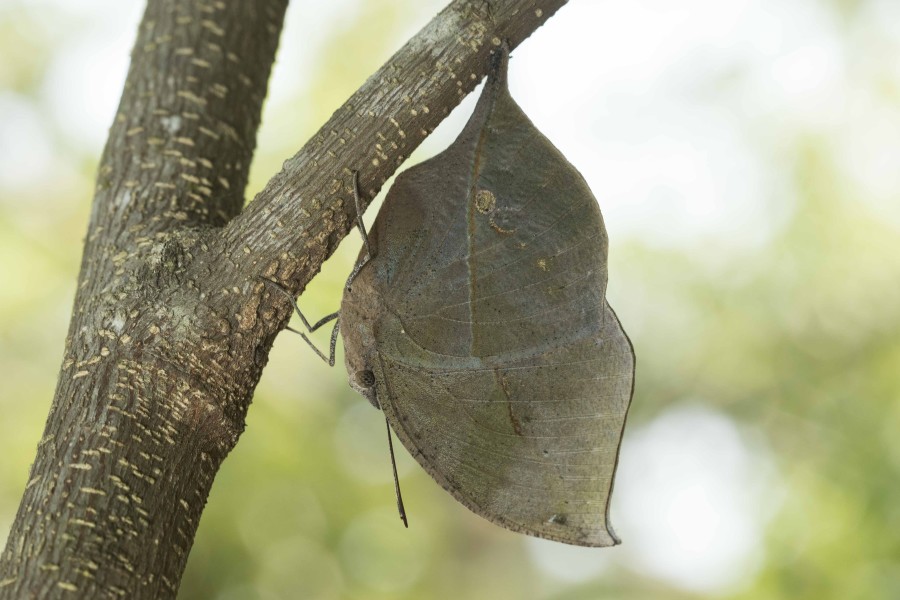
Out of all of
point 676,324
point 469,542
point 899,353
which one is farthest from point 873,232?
point 469,542

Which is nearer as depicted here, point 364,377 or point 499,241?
point 499,241

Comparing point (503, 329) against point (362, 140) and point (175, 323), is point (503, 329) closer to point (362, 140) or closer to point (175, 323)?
point (362, 140)

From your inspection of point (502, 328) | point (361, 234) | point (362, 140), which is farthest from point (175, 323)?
point (502, 328)

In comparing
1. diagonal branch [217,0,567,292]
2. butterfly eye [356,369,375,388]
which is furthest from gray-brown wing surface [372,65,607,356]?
butterfly eye [356,369,375,388]

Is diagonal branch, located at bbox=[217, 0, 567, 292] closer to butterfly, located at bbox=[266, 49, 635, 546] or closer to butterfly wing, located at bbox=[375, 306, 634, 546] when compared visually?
butterfly, located at bbox=[266, 49, 635, 546]

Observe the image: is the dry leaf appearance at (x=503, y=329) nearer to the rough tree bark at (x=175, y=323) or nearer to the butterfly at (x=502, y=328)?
the butterfly at (x=502, y=328)

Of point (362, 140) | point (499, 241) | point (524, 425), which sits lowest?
point (524, 425)

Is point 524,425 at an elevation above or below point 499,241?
below
